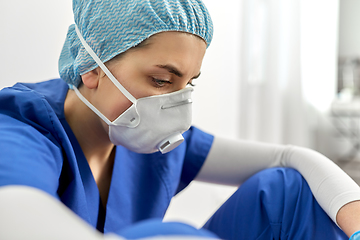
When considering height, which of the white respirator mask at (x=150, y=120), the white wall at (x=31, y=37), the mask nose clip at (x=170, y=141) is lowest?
the mask nose clip at (x=170, y=141)

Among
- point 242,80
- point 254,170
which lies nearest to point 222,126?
point 242,80

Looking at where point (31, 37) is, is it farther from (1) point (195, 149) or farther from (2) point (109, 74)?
(1) point (195, 149)

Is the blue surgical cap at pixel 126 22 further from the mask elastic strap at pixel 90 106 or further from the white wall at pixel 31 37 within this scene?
the white wall at pixel 31 37

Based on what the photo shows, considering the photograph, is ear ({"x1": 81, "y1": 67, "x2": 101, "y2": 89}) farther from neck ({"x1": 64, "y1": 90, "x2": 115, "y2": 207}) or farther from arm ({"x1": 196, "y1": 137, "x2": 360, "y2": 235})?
arm ({"x1": 196, "y1": 137, "x2": 360, "y2": 235})

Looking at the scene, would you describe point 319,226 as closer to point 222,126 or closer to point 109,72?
point 109,72

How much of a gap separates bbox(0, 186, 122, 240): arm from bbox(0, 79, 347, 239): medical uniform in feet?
0.16

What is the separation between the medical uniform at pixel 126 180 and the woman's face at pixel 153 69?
13 cm

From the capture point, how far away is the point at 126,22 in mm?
736

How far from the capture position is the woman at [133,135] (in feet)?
2.35

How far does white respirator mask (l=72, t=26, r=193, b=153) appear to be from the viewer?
30.9 inches

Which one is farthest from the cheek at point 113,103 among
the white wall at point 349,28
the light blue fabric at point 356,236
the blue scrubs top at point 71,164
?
the white wall at point 349,28

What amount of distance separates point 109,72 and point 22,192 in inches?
15.5

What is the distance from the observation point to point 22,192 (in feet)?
1.46

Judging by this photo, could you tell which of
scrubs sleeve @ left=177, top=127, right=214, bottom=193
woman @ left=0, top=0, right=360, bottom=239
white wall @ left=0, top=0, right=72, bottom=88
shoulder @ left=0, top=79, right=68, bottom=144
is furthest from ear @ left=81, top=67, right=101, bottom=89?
scrubs sleeve @ left=177, top=127, right=214, bottom=193
